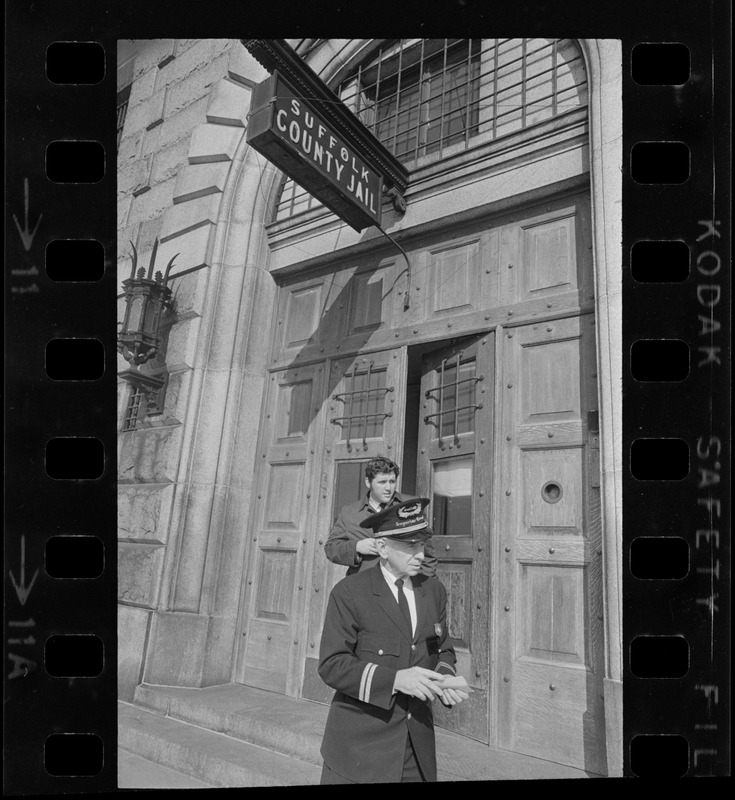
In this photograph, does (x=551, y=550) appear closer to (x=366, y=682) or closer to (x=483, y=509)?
(x=483, y=509)

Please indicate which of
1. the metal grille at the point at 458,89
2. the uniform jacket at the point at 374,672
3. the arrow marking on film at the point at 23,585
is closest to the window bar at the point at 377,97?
the metal grille at the point at 458,89

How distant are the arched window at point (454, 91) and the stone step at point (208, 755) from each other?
4.97m

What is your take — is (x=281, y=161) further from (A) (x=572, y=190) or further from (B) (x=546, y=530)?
(B) (x=546, y=530)

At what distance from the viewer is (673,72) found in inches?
121

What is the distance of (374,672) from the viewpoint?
2.78m

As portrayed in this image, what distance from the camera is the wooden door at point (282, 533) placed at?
234 inches

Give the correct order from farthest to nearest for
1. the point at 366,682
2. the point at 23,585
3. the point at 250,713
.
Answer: the point at 250,713
the point at 23,585
the point at 366,682

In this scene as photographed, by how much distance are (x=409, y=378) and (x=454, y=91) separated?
9.10 ft

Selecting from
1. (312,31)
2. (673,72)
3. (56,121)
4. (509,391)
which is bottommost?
(509,391)

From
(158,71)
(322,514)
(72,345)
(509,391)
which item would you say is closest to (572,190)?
(509,391)

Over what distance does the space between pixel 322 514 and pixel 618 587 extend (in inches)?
109

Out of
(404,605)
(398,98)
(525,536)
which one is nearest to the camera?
(404,605)

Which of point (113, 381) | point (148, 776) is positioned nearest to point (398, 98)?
point (113, 381)

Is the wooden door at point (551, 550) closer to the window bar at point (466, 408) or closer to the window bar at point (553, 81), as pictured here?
the window bar at point (466, 408)
